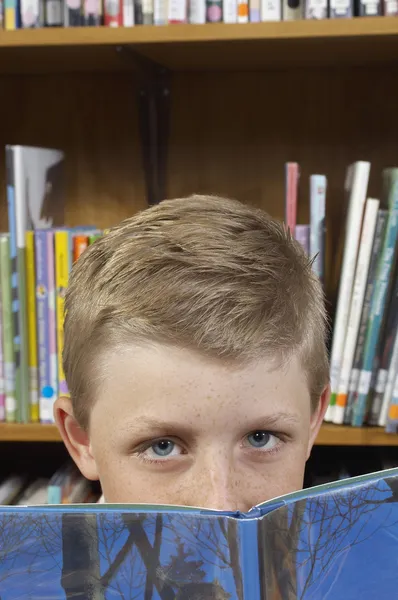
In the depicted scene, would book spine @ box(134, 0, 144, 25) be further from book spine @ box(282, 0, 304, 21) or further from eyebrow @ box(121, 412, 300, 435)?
eyebrow @ box(121, 412, 300, 435)

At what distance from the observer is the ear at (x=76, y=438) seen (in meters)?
0.65

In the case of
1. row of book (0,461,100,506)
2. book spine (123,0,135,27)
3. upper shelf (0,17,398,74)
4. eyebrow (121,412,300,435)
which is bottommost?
row of book (0,461,100,506)

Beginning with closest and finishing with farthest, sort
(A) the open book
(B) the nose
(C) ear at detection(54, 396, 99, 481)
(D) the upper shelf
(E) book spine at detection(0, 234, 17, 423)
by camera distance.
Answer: (A) the open book, (B) the nose, (C) ear at detection(54, 396, 99, 481), (D) the upper shelf, (E) book spine at detection(0, 234, 17, 423)

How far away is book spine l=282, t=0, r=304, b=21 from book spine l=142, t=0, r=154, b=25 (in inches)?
6.9

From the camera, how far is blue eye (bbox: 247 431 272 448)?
558mm

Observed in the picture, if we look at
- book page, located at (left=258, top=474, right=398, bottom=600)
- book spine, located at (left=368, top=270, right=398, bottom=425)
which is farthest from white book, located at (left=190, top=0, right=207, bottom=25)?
book page, located at (left=258, top=474, right=398, bottom=600)

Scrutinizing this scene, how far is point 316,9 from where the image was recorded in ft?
3.15

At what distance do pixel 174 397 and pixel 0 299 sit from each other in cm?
58

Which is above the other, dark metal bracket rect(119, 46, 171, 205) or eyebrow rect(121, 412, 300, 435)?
dark metal bracket rect(119, 46, 171, 205)

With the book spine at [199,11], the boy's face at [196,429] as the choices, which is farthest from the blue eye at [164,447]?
the book spine at [199,11]

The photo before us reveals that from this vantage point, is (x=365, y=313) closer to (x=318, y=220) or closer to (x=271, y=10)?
(x=318, y=220)

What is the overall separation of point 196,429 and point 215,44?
63 centimetres

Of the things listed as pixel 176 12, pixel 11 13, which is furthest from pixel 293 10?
pixel 11 13

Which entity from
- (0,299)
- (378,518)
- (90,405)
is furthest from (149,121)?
(378,518)
